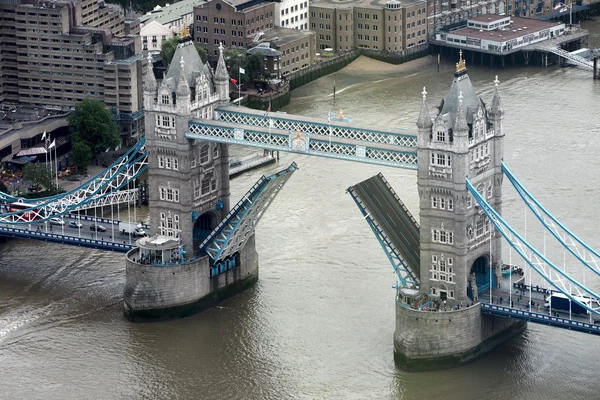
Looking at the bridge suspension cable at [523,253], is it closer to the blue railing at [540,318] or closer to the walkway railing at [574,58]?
the blue railing at [540,318]

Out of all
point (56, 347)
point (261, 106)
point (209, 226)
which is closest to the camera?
point (56, 347)

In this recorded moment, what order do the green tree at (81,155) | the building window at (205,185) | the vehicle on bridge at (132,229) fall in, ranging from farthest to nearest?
the green tree at (81,155) < the vehicle on bridge at (132,229) < the building window at (205,185)

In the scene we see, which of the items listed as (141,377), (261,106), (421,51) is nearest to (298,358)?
(141,377)

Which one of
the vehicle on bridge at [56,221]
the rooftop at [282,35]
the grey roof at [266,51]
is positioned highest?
the rooftop at [282,35]

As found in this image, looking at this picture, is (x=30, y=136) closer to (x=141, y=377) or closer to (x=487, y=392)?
(x=141, y=377)

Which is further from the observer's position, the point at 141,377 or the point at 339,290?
the point at 339,290

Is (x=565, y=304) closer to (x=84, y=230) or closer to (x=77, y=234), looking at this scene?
(x=77, y=234)

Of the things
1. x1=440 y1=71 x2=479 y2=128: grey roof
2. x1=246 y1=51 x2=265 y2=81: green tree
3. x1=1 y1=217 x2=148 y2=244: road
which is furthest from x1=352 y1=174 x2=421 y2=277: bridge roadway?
x1=246 y1=51 x2=265 y2=81: green tree

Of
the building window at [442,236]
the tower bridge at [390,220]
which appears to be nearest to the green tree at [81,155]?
the tower bridge at [390,220]
